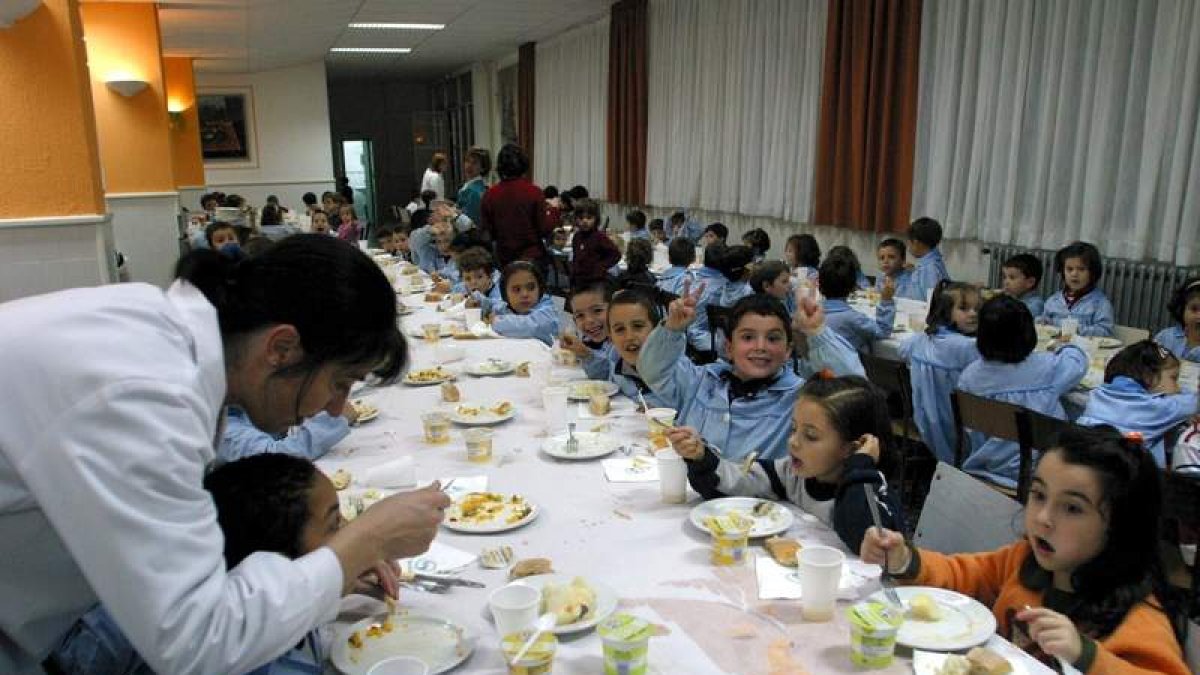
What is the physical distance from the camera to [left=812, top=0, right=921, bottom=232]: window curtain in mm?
6801

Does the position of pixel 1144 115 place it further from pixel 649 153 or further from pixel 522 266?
pixel 649 153

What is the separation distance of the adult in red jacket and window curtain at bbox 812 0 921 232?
269cm

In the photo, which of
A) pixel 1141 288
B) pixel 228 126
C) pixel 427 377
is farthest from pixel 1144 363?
pixel 228 126

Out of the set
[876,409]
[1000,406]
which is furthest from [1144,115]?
[876,409]

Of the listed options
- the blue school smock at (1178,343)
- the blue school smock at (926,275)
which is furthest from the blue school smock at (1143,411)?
the blue school smock at (926,275)

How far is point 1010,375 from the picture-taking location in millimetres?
3432

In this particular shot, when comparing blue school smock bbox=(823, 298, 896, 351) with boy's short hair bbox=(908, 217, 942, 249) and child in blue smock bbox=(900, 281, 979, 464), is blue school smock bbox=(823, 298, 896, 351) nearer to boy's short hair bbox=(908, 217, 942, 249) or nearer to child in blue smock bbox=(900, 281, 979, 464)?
child in blue smock bbox=(900, 281, 979, 464)

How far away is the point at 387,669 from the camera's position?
140cm

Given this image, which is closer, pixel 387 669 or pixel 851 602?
pixel 387 669

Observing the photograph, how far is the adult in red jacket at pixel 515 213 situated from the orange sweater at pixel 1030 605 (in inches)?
208

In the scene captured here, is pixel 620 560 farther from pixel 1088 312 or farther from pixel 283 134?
pixel 283 134

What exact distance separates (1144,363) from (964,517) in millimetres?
1707

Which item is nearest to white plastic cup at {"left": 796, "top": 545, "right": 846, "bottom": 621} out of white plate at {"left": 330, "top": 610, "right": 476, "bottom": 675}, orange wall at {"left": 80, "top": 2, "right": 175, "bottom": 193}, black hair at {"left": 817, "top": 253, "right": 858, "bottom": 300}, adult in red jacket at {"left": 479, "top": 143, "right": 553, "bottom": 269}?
white plate at {"left": 330, "top": 610, "right": 476, "bottom": 675}

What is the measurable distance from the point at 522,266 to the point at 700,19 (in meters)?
5.90
